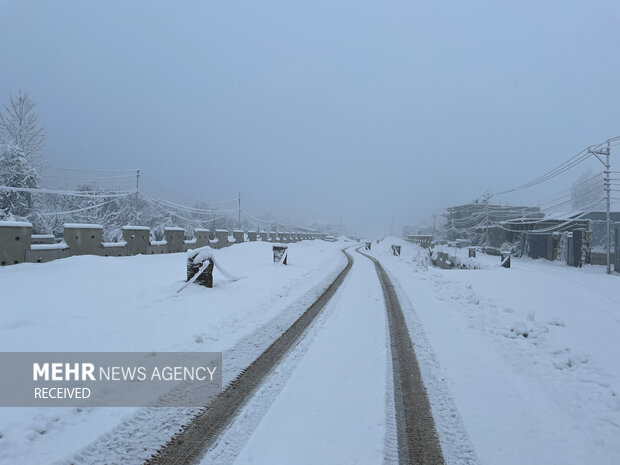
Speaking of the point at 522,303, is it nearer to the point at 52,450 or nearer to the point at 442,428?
the point at 442,428

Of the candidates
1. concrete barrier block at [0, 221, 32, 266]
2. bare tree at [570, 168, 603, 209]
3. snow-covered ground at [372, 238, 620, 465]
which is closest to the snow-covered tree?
concrete barrier block at [0, 221, 32, 266]

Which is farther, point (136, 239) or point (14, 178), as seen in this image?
point (14, 178)

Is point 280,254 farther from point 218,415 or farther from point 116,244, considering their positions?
point 218,415

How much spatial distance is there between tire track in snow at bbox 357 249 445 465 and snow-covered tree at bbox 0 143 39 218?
110 feet

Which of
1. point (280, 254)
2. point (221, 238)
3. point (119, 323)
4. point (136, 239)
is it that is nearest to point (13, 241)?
point (136, 239)

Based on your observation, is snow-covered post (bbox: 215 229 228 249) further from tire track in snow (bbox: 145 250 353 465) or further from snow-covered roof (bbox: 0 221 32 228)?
tire track in snow (bbox: 145 250 353 465)

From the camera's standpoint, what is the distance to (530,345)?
5.98 m

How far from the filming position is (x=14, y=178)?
27156 mm

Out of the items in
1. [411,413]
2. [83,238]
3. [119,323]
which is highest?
→ [83,238]

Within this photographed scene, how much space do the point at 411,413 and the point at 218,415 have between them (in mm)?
2076

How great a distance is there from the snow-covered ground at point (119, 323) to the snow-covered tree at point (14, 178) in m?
23.2

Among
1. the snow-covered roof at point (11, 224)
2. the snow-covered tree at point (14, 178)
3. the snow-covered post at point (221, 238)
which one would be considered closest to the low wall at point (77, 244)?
the snow-covered roof at point (11, 224)

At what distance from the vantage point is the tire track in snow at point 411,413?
2.87 metres

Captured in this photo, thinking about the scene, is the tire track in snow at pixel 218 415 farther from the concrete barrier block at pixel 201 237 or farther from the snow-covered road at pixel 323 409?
the concrete barrier block at pixel 201 237
